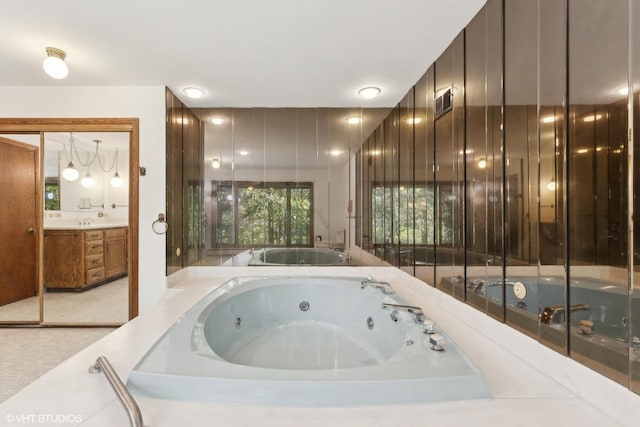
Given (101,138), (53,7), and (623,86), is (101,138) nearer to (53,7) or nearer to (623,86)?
(53,7)

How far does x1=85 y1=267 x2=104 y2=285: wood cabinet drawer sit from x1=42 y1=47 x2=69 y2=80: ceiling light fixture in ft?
9.07

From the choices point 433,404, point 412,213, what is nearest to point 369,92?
point 412,213

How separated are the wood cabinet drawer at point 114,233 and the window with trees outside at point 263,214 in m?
2.20

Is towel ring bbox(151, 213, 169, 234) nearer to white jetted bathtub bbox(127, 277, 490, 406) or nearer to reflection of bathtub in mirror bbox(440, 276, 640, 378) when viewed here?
white jetted bathtub bbox(127, 277, 490, 406)

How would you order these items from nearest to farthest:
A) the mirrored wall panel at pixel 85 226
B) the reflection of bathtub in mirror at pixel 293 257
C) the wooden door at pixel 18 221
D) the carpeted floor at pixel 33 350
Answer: the carpeted floor at pixel 33 350 → the reflection of bathtub in mirror at pixel 293 257 → the wooden door at pixel 18 221 → the mirrored wall panel at pixel 85 226

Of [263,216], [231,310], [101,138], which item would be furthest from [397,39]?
Answer: [101,138]

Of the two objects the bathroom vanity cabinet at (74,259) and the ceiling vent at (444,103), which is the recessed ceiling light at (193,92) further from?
the bathroom vanity cabinet at (74,259)

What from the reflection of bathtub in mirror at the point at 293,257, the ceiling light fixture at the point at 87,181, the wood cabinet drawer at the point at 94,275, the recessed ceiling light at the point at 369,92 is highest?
the recessed ceiling light at the point at 369,92

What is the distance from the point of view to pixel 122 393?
0.86 m

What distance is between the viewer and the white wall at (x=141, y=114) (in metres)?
2.37

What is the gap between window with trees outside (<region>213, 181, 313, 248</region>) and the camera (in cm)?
290

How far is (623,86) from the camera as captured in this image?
2.72 ft
